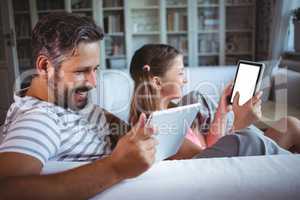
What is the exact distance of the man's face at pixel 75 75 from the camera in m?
0.83

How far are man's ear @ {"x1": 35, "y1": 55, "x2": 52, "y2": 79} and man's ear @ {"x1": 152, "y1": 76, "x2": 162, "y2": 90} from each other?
711 millimetres

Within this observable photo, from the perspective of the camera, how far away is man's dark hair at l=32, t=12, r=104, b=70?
82cm

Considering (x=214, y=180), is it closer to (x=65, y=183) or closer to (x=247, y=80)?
(x=65, y=183)

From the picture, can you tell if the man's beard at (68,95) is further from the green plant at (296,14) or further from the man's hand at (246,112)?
the green plant at (296,14)

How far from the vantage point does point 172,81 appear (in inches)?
59.8

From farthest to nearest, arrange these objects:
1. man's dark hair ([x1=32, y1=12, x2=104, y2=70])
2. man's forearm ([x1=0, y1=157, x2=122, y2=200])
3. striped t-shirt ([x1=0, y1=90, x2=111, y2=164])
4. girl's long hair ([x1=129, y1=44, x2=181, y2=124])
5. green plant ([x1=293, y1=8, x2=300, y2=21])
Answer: green plant ([x1=293, y1=8, x2=300, y2=21]) → girl's long hair ([x1=129, y1=44, x2=181, y2=124]) → man's dark hair ([x1=32, y1=12, x2=104, y2=70]) → striped t-shirt ([x1=0, y1=90, x2=111, y2=164]) → man's forearm ([x1=0, y1=157, x2=122, y2=200])

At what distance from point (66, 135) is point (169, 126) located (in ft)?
0.81

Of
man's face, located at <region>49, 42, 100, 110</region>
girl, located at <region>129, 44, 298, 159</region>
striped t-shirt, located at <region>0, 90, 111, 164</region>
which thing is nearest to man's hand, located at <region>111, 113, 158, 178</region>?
striped t-shirt, located at <region>0, 90, 111, 164</region>

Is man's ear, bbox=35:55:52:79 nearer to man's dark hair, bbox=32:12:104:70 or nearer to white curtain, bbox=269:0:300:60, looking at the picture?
man's dark hair, bbox=32:12:104:70

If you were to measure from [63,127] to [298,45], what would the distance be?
2966mm

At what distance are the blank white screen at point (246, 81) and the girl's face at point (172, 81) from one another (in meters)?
0.26

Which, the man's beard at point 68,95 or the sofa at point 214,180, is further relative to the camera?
the man's beard at point 68,95

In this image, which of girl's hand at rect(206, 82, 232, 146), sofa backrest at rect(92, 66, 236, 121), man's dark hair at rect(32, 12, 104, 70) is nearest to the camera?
man's dark hair at rect(32, 12, 104, 70)

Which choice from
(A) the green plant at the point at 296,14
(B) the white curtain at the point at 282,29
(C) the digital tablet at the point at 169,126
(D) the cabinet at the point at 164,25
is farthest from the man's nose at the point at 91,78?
(D) the cabinet at the point at 164,25
